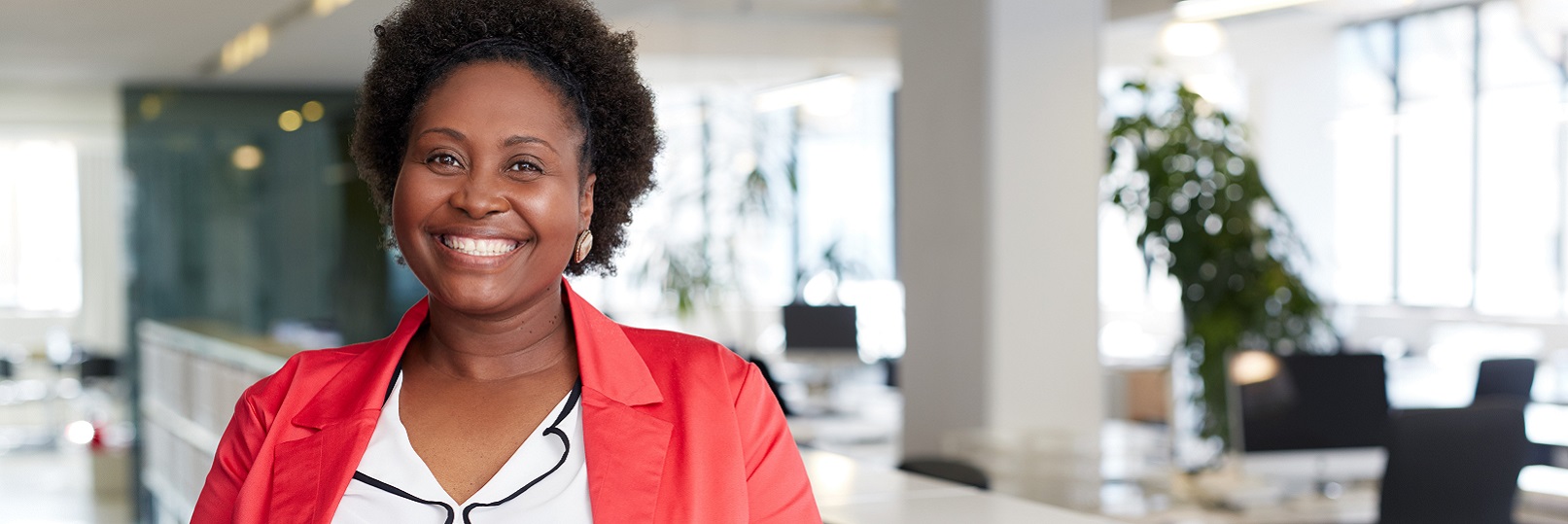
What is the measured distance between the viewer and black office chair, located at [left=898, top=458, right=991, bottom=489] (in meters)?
3.07

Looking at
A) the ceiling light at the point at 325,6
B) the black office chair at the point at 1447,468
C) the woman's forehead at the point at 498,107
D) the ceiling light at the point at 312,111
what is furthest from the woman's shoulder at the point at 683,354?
the ceiling light at the point at 312,111

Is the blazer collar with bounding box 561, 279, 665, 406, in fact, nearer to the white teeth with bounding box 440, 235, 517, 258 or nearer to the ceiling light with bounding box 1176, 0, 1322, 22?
the white teeth with bounding box 440, 235, 517, 258

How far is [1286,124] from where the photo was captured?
35.4 feet

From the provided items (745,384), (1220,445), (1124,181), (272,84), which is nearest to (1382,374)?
(1220,445)

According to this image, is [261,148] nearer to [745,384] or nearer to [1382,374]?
[1382,374]

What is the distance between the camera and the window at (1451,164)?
9.27m

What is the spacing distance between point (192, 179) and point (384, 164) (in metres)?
6.44

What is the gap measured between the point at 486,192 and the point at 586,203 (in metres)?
0.16

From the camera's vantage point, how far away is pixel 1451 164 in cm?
1000

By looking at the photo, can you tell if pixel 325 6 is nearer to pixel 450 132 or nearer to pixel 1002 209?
pixel 1002 209

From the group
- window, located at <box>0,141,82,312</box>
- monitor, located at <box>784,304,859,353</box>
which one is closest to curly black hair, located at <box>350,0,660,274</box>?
window, located at <box>0,141,82,312</box>

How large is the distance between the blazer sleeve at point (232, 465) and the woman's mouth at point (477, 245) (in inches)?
11.3

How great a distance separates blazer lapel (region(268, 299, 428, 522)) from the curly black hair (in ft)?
0.61

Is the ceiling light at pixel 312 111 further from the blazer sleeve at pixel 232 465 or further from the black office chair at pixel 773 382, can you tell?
the blazer sleeve at pixel 232 465
